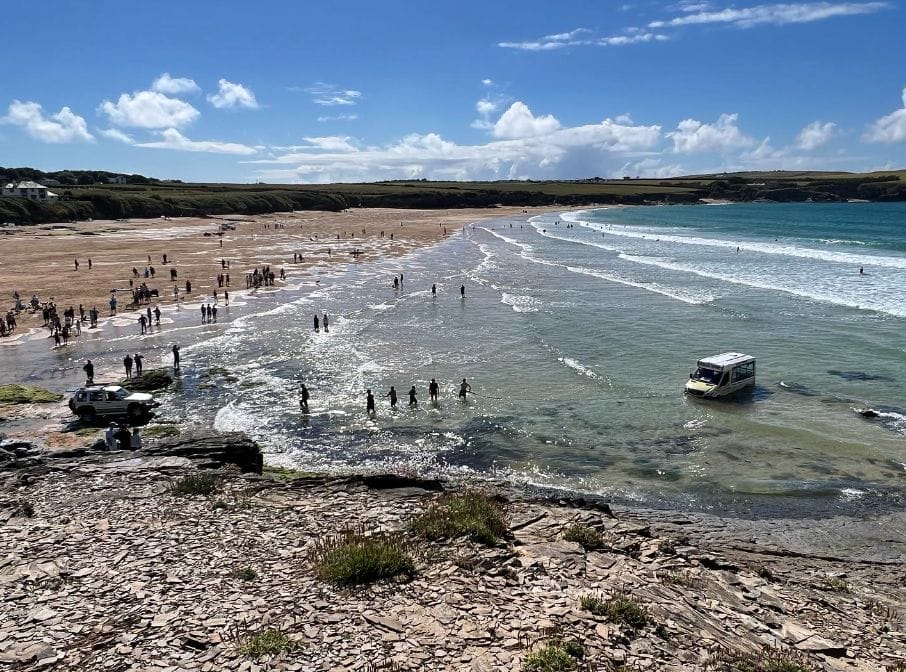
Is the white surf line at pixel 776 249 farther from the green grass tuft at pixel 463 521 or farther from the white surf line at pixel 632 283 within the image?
the green grass tuft at pixel 463 521

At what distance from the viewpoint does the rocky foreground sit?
1004 cm

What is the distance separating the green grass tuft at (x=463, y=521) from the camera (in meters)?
13.6

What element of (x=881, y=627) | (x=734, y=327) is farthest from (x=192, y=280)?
(x=881, y=627)

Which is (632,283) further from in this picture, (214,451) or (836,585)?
(214,451)

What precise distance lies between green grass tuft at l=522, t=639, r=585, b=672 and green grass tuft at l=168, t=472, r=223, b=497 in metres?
9.78

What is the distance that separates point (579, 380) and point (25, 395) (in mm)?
25243

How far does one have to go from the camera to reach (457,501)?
15.3 metres

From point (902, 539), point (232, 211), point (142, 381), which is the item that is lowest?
point (902, 539)

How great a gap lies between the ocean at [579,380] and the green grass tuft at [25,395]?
172cm

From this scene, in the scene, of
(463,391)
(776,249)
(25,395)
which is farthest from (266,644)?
(776,249)

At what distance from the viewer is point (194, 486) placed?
16.0 metres

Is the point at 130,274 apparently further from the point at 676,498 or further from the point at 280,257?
the point at 676,498

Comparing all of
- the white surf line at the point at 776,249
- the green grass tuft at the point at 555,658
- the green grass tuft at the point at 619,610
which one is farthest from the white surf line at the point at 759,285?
the green grass tuft at the point at 555,658

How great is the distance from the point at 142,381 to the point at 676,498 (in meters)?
23.8
